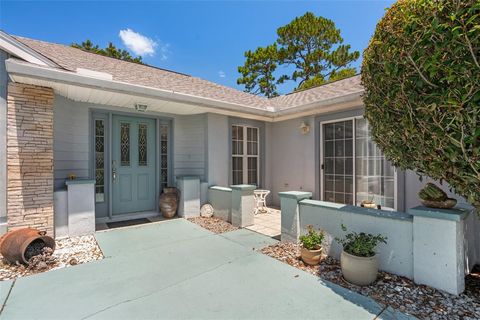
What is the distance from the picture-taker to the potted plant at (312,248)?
3.33 m

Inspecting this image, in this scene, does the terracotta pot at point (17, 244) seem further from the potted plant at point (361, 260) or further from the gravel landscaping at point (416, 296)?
the potted plant at point (361, 260)

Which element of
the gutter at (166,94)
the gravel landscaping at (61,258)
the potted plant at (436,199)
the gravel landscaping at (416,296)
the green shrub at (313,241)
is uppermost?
the gutter at (166,94)

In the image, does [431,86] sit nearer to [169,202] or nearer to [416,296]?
[416,296]

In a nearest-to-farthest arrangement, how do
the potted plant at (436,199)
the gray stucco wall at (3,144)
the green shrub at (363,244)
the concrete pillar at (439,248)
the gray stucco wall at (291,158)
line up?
the concrete pillar at (439,248), the potted plant at (436,199), the green shrub at (363,244), the gray stucco wall at (3,144), the gray stucco wall at (291,158)

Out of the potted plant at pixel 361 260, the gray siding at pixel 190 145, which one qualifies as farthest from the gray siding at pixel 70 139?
the potted plant at pixel 361 260

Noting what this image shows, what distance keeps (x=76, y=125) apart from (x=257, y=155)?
5.07 metres

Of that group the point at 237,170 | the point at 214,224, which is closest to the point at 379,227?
the point at 214,224

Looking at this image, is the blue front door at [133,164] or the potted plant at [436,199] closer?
the potted plant at [436,199]

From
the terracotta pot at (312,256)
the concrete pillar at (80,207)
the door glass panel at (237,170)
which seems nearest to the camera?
the terracotta pot at (312,256)

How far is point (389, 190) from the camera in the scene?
5.07m

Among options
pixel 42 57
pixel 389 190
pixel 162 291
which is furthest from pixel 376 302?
pixel 42 57

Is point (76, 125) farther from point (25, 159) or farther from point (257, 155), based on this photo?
point (257, 155)

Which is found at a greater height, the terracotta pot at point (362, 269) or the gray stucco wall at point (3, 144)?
the gray stucco wall at point (3, 144)

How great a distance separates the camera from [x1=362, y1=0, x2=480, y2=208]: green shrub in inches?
77.3
